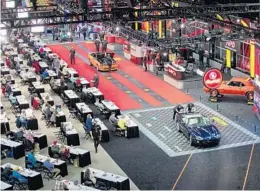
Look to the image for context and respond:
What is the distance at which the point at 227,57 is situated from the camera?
40.9 metres

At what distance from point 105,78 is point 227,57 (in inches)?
356

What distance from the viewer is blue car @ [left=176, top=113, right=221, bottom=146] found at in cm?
2411

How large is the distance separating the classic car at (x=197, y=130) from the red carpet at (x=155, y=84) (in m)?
6.27

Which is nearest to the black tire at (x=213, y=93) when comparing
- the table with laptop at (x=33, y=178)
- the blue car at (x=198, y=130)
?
the blue car at (x=198, y=130)

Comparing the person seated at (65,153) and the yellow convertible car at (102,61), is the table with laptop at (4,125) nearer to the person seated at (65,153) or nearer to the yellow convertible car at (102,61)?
the person seated at (65,153)

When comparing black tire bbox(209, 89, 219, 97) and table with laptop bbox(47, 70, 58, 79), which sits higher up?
table with laptop bbox(47, 70, 58, 79)

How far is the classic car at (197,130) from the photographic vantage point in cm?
2411

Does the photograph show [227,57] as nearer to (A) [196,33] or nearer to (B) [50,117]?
(A) [196,33]

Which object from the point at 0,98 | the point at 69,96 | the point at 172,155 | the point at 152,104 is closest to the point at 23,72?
the point at 0,98

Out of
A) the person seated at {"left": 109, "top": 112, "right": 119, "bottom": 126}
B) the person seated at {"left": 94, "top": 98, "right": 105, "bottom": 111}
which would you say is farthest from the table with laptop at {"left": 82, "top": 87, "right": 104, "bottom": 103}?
the person seated at {"left": 109, "top": 112, "right": 119, "bottom": 126}

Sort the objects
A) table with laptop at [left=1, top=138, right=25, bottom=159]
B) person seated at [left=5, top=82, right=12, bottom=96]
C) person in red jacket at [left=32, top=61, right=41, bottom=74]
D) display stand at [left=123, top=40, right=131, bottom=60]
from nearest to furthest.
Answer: table with laptop at [left=1, top=138, right=25, bottom=159], person seated at [left=5, top=82, right=12, bottom=96], person in red jacket at [left=32, top=61, right=41, bottom=74], display stand at [left=123, top=40, right=131, bottom=60]

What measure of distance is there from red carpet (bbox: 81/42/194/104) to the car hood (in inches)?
292

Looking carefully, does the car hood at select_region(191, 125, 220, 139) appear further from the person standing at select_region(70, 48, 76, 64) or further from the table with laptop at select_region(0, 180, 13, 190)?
the person standing at select_region(70, 48, 76, 64)

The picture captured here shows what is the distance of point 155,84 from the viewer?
120 ft
